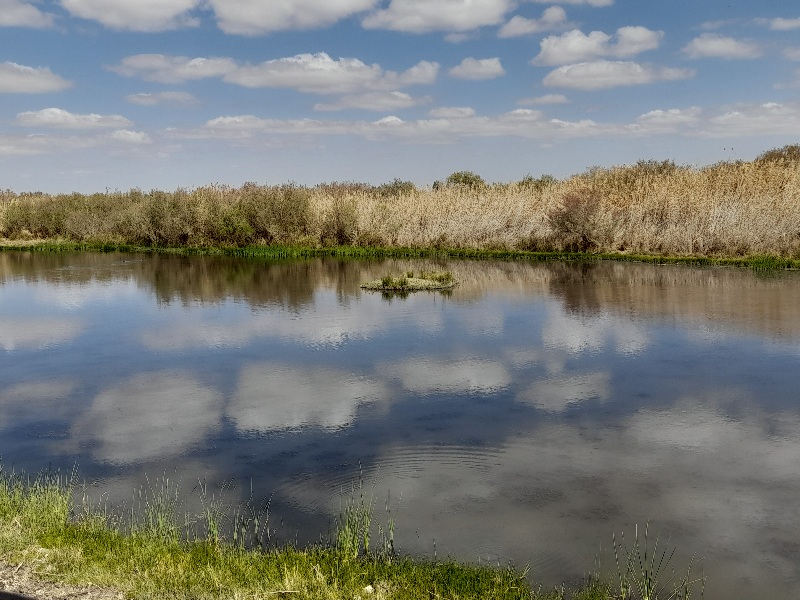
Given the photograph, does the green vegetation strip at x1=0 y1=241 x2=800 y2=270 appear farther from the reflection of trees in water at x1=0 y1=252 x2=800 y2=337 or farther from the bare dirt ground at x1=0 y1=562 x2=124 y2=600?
the bare dirt ground at x1=0 y1=562 x2=124 y2=600

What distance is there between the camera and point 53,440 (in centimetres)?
1209

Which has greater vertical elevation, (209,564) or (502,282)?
(502,282)

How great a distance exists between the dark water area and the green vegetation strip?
404 inches

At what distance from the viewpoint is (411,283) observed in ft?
98.2

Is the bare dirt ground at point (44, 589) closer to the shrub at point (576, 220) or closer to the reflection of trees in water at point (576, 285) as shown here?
the reflection of trees in water at point (576, 285)

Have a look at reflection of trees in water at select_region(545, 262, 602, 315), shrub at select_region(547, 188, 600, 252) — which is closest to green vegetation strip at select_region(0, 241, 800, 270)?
shrub at select_region(547, 188, 600, 252)

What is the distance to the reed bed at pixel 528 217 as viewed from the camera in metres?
37.8

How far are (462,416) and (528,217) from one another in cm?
3243

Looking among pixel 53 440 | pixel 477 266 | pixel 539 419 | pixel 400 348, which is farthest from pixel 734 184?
pixel 53 440

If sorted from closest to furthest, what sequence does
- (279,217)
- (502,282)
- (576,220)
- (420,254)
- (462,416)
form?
(462,416) < (502,282) < (576,220) < (420,254) < (279,217)

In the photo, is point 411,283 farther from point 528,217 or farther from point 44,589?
point 44,589

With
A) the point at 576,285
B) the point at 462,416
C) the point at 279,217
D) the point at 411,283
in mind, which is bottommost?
the point at 462,416

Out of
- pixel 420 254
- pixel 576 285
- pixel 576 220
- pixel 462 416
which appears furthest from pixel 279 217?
pixel 462 416

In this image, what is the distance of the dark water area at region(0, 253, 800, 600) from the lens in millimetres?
8922
